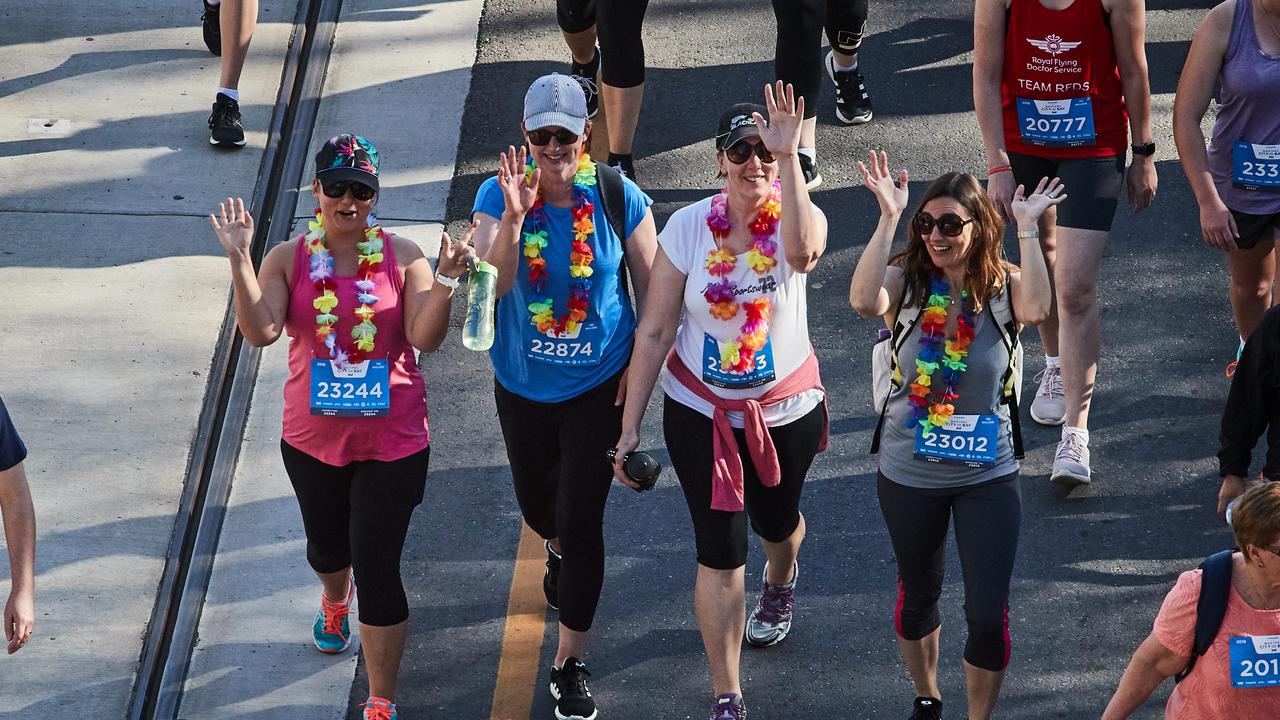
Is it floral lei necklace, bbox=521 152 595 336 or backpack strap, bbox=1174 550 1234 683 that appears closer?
backpack strap, bbox=1174 550 1234 683

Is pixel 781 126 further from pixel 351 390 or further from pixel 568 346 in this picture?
pixel 351 390

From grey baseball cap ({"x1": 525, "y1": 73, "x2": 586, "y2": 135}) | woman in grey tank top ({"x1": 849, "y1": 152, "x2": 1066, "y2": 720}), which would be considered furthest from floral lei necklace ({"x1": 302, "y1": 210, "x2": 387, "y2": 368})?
woman in grey tank top ({"x1": 849, "y1": 152, "x2": 1066, "y2": 720})

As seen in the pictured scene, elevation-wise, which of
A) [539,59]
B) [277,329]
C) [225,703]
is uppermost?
[277,329]

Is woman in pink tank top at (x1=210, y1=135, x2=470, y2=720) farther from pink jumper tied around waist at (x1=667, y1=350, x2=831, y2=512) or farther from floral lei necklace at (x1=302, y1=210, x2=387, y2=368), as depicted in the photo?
pink jumper tied around waist at (x1=667, y1=350, x2=831, y2=512)

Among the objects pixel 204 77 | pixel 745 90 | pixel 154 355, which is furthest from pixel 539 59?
pixel 154 355

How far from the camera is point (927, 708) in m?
5.46

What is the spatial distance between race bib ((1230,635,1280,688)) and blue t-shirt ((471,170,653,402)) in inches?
87.8

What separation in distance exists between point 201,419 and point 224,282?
103 centimetres

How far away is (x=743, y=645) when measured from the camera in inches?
237

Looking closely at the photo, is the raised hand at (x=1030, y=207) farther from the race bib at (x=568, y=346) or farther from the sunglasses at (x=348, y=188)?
the sunglasses at (x=348, y=188)

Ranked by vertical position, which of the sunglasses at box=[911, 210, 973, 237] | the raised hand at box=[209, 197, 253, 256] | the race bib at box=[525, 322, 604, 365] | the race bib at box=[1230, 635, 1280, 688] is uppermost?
the sunglasses at box=[911, 210, 973, 237]

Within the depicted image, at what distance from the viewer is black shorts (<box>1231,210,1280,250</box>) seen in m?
6.49

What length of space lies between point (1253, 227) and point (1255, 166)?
25 cm

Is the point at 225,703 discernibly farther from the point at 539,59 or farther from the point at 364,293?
the point at 539,59
